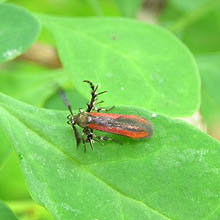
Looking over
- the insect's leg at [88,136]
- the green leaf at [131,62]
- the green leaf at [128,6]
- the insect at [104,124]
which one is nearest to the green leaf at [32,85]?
the green leaf at [131,62]

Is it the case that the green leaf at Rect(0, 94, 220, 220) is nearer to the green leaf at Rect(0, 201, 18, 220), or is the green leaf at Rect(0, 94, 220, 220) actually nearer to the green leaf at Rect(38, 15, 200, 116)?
the green leaf at Rect(0, 201, 18, 220)

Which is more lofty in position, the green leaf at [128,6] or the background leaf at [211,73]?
the green leaf at [128,6]

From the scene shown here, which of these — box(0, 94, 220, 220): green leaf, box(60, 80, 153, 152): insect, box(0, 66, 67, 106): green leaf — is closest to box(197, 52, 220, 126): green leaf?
box(0, 66, 67, 106): green leaf

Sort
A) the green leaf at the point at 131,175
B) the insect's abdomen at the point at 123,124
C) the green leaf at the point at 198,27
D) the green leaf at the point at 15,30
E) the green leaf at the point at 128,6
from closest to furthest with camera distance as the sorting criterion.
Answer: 1. the green leaf at the point at 131,175
2. the insect's abdomen at the point at 123,124
3. the green leaf at the point at 15,30
4. the green leaf at the point at 128,6
5. the green leaf at the point at 198,27

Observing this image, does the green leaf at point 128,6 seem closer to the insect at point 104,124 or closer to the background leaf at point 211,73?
the background leaf at point 211,73

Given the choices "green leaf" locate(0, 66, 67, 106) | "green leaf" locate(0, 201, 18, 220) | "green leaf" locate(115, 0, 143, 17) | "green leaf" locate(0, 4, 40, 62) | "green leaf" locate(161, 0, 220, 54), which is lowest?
"green leaf" locate(0, 66, 67, 106)

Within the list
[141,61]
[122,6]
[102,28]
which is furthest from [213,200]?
[122,6]
